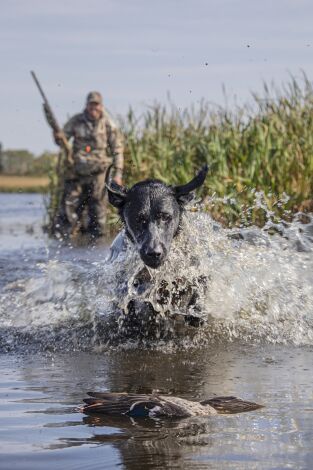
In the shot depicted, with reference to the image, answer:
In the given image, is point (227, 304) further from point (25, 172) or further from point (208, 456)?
point (25, 172)

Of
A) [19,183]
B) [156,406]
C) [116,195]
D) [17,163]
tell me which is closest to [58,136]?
[116,195]

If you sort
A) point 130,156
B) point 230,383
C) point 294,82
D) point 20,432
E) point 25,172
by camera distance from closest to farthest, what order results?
point 20,432
point 230,383
point 294,82
point 130,156
point 25,172

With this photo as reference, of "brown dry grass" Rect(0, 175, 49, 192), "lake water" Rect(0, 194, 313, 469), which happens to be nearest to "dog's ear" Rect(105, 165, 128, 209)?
"lake water" Rect(0, 194, 313, 469)

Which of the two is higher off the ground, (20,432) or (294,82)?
(294,82)

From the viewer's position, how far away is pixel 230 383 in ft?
19.1

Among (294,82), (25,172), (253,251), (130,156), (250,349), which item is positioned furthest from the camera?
(25,172)

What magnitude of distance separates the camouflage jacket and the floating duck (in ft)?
39.9

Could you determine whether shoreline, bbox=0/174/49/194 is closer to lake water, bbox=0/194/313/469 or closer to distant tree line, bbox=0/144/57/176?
distant tree line, bbox=0/144/57/176

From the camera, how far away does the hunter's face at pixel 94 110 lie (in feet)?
55.4

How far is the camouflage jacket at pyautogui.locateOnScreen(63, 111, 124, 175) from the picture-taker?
17.2 meters

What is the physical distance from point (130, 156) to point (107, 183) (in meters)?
10.7

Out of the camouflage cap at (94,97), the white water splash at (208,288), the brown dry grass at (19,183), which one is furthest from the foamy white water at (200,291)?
the brown dry grass at (19,183)

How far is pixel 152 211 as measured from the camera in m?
7.42

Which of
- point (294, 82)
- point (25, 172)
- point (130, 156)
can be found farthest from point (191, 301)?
point (25, 172)
